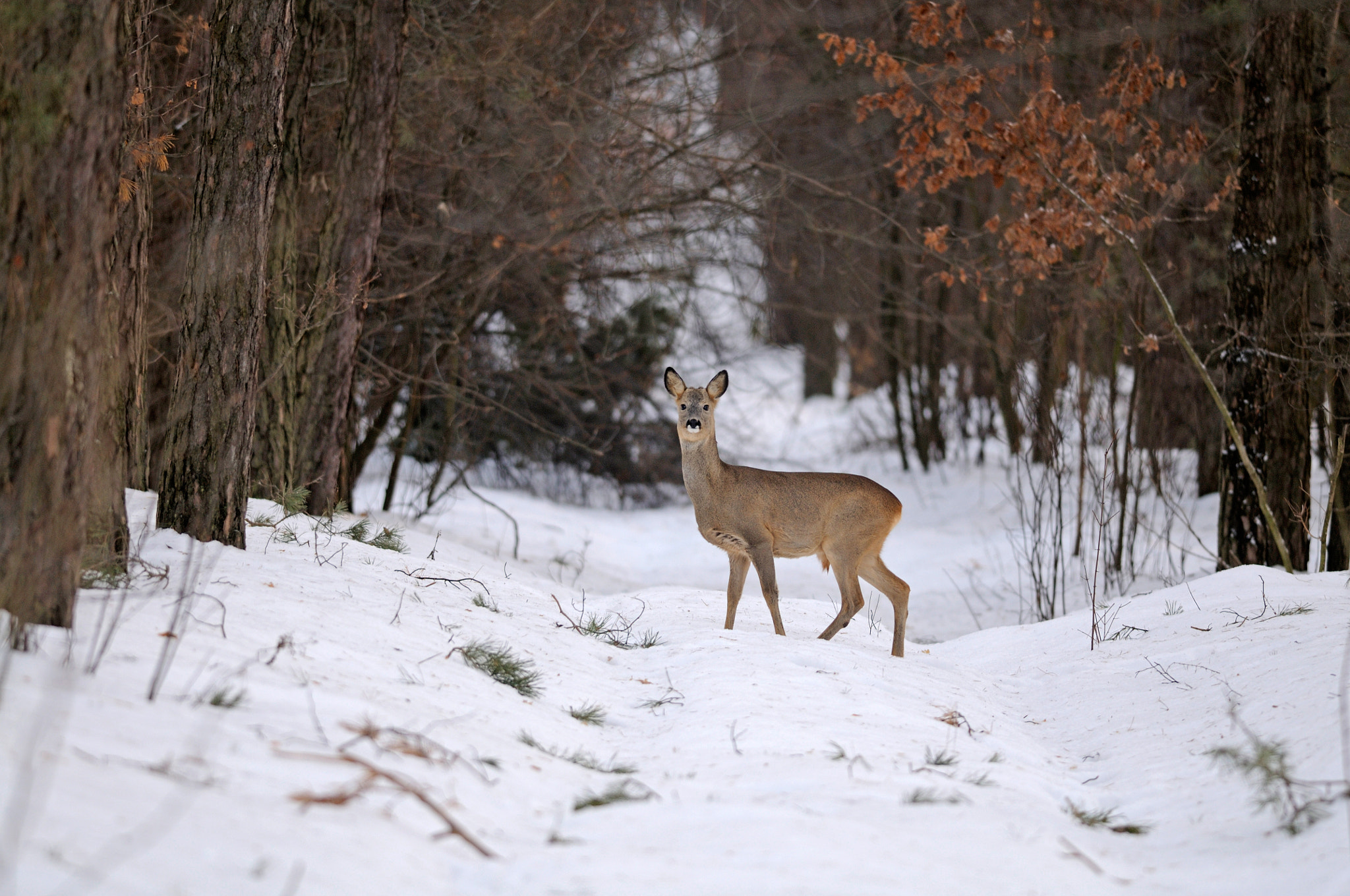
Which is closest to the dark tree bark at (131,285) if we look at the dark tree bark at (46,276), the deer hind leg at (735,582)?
the dark tree bark at (46,276)

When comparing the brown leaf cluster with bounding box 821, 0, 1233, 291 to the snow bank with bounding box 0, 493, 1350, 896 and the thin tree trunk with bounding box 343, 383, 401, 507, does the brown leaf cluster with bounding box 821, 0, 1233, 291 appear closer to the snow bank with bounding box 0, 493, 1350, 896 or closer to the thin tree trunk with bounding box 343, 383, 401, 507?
the snow bank with bounding box 0, 493, 1350, 896

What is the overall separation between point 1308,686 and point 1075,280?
35.1ft

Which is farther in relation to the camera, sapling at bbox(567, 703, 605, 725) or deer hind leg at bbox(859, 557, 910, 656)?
deer hind leg at bbox(859, 557, 910, 656)

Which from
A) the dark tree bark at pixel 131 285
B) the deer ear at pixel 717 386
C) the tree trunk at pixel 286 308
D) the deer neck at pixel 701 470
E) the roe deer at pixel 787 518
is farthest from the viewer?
the tree trunk at pixel 286 308

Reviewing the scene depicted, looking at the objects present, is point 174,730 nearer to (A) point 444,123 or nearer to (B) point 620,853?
(B) point 620,853

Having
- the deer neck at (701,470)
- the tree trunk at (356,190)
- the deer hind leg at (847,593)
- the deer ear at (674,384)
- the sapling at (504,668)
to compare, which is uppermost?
the tree trunk at (356,190)

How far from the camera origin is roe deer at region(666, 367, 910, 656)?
7461 millimetres

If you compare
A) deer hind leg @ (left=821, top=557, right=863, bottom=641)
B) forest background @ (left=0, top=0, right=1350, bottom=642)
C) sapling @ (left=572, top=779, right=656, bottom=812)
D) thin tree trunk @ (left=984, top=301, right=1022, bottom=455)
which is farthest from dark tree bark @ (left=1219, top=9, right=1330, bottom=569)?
thin tree trunk @ (left=984, top=301, right=1022, bottom=455)

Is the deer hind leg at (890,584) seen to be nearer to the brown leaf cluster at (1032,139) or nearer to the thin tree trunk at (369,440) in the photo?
the brown leaf cluster at (1032,139)

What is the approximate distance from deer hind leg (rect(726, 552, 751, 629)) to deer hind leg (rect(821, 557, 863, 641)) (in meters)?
0.62

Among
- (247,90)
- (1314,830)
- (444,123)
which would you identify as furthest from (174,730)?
(444,123)

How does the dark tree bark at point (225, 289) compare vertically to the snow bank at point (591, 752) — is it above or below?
above

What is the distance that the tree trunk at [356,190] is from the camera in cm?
920

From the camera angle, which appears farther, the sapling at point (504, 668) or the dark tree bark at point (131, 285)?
the dark tree bark at point (131, 285)
